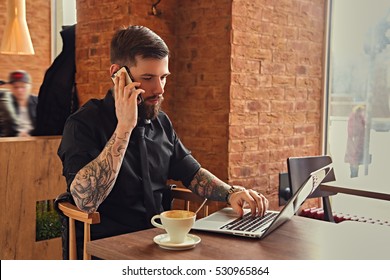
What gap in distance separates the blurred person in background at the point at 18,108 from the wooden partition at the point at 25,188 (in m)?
0.16

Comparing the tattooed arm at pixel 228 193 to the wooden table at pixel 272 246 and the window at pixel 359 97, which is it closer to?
the wooden table at pixel 272 246

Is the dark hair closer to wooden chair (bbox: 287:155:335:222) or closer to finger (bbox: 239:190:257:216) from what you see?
finger (bbox: 239:190:257:216)

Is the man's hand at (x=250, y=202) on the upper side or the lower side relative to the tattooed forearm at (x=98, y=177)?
lower

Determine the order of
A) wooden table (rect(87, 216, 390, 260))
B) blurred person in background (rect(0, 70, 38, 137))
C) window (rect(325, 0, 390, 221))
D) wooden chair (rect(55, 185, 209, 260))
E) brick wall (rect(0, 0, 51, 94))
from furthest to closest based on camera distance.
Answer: brick wall (rect(0, 0, 51, 94)) → window (rect(325, 0, 390, 221)) → blurred person in background (rect(0, 70, 38, 137)) → wooden chair (rect(55, 185, 209, 260)) → wooden table (rect(87, 216, 390, 260))

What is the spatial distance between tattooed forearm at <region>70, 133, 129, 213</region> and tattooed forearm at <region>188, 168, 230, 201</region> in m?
0.36

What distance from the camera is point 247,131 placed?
102 inches

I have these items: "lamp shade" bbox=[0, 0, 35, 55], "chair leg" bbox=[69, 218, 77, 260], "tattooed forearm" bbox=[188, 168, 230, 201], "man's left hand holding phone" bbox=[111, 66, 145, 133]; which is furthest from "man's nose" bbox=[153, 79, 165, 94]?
"lamp shade" bbox=[0, 0, 35, 55]

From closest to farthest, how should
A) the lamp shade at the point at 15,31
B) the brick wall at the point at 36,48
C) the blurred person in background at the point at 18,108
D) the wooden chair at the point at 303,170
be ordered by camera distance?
the wooden chair at the point at 303,170
the blurred person in background at the point at 18,108
the lamp shade at the point at 15,31
the brick wall at the point at 36,48

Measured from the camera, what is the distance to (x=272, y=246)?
45.4 inches

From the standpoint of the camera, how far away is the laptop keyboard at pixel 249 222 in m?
1.27

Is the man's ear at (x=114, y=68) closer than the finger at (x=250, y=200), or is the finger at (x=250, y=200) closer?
the finger at (x=250, y=200)

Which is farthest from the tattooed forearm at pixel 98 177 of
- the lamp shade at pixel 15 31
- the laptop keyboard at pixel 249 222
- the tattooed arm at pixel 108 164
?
the lamp shade at pixel 15 31

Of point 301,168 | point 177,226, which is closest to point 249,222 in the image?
point 177,226

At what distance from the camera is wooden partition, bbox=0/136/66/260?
225 cm
